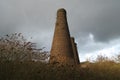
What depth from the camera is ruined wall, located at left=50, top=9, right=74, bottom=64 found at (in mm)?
17453

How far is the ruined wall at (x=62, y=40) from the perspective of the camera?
17453 mm

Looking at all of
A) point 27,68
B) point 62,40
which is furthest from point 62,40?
point 27,68

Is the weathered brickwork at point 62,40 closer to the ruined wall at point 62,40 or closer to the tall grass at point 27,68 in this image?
the ruined wall at point 62,40

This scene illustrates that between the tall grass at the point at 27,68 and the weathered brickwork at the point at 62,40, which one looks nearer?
the tall grass at the point at 27,68

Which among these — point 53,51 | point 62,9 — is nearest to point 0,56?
point 53,51

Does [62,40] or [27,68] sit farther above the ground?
[62,40]

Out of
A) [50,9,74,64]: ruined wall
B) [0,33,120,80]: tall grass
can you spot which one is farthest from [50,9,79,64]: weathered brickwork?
[0,33,120,80]: tall grass

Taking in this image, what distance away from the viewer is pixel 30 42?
355 inches

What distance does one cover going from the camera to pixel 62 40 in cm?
1805

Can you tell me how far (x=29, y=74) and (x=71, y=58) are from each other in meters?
10.9

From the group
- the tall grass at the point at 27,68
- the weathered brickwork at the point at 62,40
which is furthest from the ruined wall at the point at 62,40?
the tall grass at the point at 27,68

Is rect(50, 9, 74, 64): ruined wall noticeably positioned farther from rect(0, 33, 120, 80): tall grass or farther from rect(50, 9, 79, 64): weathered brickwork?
rect(0, 33, 120, 80): tall grass

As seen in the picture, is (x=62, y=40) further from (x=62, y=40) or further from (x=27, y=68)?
(x=27, y=68)

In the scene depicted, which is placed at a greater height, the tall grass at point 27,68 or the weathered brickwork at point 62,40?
the weathered brickwork at point 62,40
